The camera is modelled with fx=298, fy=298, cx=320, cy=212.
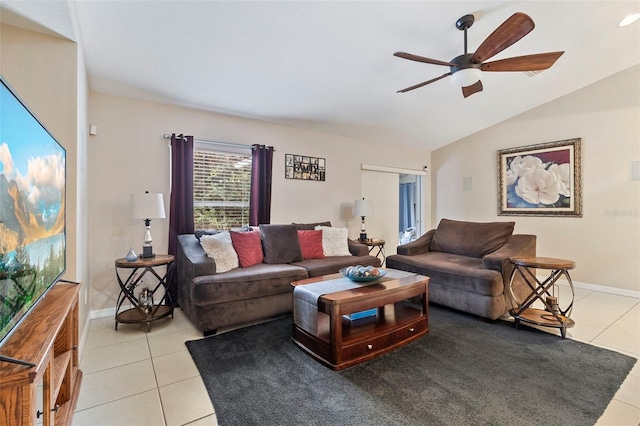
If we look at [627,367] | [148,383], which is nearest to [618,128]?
[627,367]

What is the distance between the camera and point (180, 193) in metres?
3.39

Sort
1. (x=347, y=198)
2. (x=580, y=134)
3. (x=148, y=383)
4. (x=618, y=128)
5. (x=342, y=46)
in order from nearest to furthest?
(x=148, y=383), (x=342, y=46), (x=618, y=128), (x=580, y=134), (x=347, y=198)

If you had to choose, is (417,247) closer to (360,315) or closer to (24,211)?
(360,315)

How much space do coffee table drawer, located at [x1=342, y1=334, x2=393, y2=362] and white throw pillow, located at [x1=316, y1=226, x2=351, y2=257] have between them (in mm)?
1666

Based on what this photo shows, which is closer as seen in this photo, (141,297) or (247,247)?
(141,297)

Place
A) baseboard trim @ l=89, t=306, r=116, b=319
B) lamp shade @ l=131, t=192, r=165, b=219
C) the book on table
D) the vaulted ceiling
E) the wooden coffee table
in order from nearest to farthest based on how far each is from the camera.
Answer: the wooden coffee table < the vaulted ceiling < the book on table < lamp shade @ l=131, t=192, r=165, b=219 < baseboard trim @ l=89, t=306, r=116, b=319

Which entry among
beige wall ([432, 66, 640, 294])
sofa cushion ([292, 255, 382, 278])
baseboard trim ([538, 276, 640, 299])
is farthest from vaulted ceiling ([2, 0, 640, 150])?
baseboard trim ([538, 276, 640, 299])

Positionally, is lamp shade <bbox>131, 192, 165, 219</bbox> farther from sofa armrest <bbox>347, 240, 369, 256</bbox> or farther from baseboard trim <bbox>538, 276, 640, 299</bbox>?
baseboard trim <bbox>538, 276, 640, 299</bbox>

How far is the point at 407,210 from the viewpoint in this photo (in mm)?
6512

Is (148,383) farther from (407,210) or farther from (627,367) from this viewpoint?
(407,210)

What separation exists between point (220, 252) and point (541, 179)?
473cm

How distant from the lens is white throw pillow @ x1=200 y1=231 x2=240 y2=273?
2.92 m

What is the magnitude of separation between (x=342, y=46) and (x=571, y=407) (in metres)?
3.06

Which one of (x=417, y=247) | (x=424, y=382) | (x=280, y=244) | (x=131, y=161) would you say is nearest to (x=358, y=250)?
(x=417, y=247)
